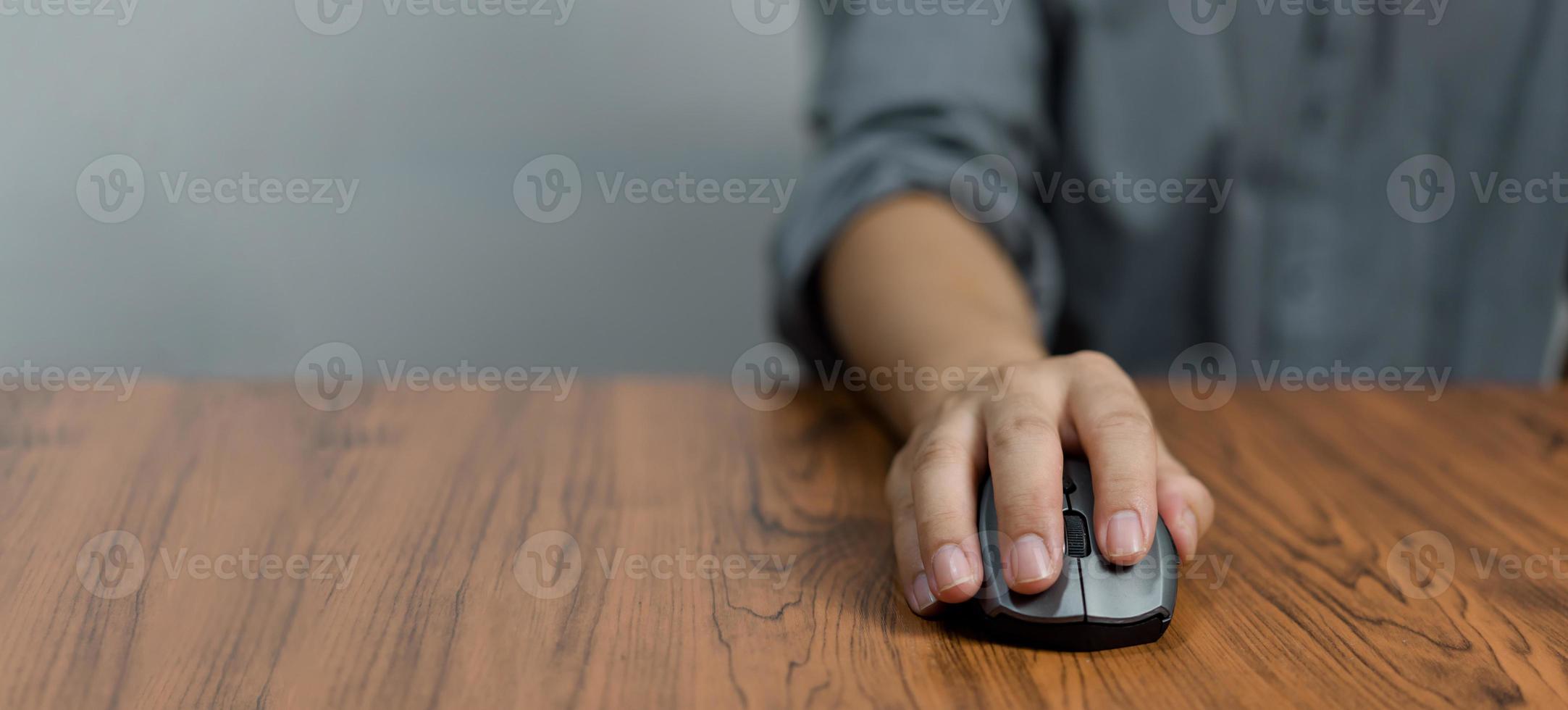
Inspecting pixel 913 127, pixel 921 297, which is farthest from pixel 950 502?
pixel 913 127

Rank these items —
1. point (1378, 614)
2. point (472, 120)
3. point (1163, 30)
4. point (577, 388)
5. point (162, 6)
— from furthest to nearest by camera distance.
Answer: point (472, 120), point (162, 6), point (1163, 30), point (577, 388), point (1378, 614)

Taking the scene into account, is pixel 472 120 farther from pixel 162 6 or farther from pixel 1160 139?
pixel 1160 139

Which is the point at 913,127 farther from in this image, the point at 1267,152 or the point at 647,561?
the point at 647,561

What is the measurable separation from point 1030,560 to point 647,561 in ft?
0.47

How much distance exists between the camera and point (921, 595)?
354 mm

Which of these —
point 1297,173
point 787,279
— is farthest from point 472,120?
point 1297,173

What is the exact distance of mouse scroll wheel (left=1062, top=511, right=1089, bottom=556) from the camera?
35 centimetres

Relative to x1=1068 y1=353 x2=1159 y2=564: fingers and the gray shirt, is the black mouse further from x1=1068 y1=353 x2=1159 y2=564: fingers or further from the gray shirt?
the gray shirt

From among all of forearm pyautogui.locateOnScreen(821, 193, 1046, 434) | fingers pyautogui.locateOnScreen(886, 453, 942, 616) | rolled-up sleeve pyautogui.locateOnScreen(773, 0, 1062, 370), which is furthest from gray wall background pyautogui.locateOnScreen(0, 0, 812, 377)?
fingers pyautogui.locateOnScreen(886, 453, 942, 616)

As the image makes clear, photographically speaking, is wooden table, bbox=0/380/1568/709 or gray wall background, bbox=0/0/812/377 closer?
wooden table, bbox=0/380/1568/709

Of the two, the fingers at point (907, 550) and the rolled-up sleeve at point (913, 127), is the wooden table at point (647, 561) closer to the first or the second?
the fingers at point (907, 550)

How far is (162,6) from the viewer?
1.22 metres

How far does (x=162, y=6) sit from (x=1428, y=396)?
131 cm

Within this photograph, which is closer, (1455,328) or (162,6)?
(1455,328)
